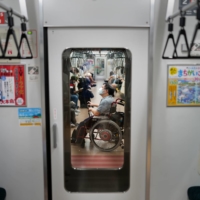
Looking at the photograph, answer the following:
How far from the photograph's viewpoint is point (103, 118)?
219 centimetres

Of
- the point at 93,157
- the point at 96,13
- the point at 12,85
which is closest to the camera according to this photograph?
the point at 96,13

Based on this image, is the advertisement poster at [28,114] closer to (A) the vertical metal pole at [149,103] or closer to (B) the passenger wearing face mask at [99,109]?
(B) the passenger wearing face mask at [99,109]

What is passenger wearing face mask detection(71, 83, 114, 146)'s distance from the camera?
2145 mm

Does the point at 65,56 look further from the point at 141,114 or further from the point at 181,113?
the point at 181,113

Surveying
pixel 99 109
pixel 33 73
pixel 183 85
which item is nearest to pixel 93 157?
pixel 99 109

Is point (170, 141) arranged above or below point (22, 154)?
above

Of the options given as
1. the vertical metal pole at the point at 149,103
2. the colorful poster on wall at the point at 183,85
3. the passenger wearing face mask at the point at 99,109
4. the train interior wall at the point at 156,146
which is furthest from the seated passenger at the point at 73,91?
the colorful poster on wall at the point at 183,85

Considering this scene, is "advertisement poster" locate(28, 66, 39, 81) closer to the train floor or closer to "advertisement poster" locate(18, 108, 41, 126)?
"advertisement poster" locate(18, 108, 41, 126)

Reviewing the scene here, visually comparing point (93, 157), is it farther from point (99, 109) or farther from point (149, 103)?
point (149, 103)

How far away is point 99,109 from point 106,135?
0.28 meters

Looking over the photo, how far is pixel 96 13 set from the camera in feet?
6.59

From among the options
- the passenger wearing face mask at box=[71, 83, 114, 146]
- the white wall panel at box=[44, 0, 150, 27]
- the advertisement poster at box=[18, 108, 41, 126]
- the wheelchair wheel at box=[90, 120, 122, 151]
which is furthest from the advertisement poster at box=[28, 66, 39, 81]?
the wheelchair wheel at box=[90, 120, 122, 151]

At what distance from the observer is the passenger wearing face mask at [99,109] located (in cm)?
214

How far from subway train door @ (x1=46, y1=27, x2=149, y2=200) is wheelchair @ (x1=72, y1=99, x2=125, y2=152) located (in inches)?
0.4
